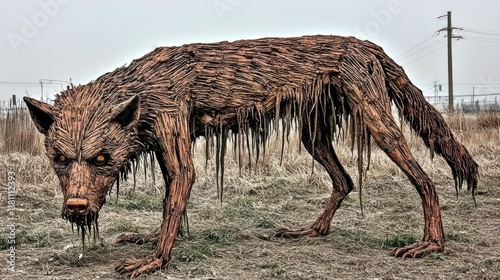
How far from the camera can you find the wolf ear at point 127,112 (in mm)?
3887

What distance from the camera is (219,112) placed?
4.48m

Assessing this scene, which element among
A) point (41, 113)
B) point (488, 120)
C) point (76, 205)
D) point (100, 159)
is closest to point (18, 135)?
point (41, 113)

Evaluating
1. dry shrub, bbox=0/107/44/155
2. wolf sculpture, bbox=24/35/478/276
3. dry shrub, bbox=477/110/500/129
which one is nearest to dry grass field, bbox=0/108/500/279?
dry shrub, bbox=0/107/44/155

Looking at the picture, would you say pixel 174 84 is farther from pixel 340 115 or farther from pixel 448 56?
pixel 448 56

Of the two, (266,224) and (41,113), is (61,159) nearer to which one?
(41,113)

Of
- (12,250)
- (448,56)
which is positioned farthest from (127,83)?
(448,56)

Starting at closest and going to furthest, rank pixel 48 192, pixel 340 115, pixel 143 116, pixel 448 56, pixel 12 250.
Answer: pixel 143 116
pixel 12 250
pixel 340 115
pixel 48 192
pixel 448 56

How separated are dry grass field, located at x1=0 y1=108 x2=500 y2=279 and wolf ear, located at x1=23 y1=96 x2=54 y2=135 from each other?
1117 mm

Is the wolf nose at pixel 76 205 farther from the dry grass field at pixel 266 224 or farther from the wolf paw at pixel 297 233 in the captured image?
the wolf paw at pixel 297 233

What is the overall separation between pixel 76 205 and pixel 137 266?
27.9 inches

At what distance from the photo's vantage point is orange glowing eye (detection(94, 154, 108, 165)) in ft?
12.5

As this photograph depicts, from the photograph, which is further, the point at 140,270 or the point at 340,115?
the point at 340,115

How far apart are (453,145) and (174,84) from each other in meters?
2.67

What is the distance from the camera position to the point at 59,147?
3.74 meters
